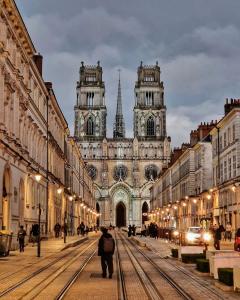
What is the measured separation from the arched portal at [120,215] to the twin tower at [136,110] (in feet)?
63.4

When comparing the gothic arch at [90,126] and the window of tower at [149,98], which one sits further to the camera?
the window of tower at [149,98]

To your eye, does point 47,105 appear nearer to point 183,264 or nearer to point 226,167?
point 226,167

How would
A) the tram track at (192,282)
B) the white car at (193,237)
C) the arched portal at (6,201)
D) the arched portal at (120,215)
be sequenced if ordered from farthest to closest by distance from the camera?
the arched portal at (120,215), the white car at (193,237), the arched portal at (6,201), the tram track at (192,282)

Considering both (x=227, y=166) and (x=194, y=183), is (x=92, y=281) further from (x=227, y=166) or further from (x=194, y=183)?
(x=194, y=183)

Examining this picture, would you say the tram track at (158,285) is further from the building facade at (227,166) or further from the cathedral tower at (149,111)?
the cathedral tower at (149,111)

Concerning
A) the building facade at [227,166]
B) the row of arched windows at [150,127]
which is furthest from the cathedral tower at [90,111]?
the building facade at [227,166]

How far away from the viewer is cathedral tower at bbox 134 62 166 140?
581 feet

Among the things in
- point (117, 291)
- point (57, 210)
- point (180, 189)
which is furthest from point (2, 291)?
point (180, 189)

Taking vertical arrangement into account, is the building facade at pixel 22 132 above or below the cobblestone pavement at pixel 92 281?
above

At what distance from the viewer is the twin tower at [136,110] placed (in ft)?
581

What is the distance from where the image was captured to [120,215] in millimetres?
181125

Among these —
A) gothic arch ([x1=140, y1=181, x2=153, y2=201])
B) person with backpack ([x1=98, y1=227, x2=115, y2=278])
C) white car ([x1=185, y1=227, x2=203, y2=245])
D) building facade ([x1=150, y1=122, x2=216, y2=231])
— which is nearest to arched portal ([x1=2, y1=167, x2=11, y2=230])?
white car ([x1=185, y1=227, x2=203, y2=245])

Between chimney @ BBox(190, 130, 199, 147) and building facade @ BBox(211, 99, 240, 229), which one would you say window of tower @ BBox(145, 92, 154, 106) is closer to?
chimney @ BBox(190, 130, 199, 147)

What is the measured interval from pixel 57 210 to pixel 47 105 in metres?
14.8
